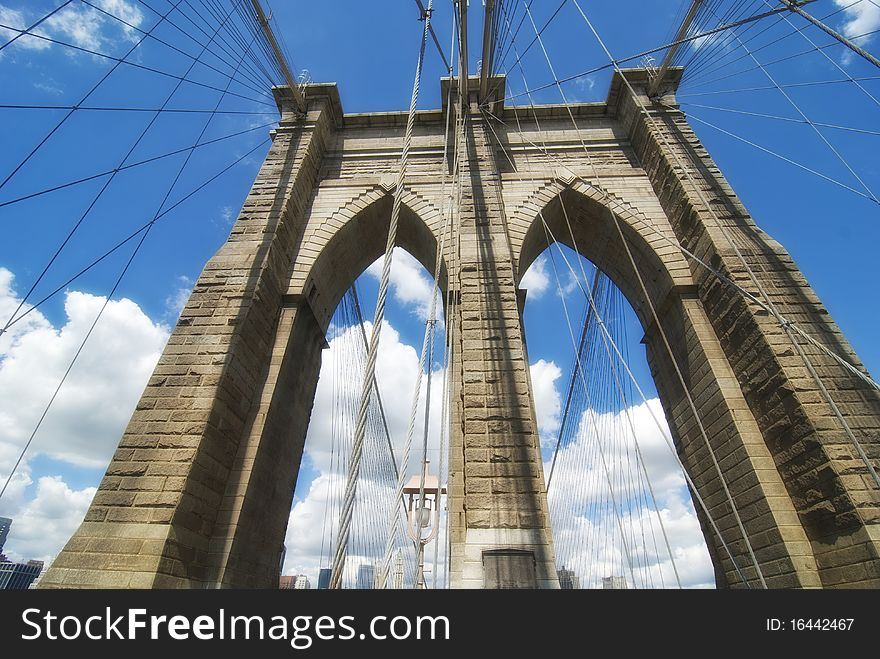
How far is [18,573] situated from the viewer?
96688 mm

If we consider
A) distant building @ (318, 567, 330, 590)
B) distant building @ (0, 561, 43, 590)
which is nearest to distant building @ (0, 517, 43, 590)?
distant building @ (0, 561, 43, 590)

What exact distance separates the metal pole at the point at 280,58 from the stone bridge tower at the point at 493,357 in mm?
407

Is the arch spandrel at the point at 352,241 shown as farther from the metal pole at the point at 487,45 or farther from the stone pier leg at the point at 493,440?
the metal pole at the point at 487,45

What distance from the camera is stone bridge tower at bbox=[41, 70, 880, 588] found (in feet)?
17.2

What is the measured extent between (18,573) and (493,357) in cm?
14171

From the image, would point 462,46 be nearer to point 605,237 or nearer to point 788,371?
point 605,237

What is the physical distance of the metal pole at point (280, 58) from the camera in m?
8.09

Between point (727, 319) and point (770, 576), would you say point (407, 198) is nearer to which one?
point (727, 319)

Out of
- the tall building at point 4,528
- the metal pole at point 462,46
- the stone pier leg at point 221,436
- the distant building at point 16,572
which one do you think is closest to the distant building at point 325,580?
the stone pier leg at point 221,436

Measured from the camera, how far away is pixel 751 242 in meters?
7.57

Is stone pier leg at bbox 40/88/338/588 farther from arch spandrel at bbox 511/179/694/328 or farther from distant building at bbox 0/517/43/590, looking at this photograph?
distant building at bbox 0/517/43/590

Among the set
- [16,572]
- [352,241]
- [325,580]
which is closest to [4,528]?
[16,572]
